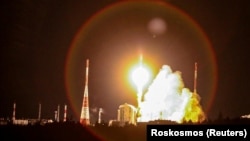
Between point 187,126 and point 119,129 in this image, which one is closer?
point 187,126

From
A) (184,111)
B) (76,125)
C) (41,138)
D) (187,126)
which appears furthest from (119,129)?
(184,111)

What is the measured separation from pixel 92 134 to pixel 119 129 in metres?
6.40

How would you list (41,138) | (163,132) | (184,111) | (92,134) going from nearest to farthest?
(163,132), (41,138), (92,134), (184,111)

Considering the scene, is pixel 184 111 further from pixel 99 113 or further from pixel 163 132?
pixel 163 132

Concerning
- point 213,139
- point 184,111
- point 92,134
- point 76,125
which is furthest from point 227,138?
point 184,111

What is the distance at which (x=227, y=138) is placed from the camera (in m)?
27.7

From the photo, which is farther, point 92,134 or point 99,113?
point 99,113

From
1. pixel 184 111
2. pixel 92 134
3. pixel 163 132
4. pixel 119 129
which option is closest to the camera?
pixel 163 132

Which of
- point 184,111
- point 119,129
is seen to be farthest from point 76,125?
point 184,111

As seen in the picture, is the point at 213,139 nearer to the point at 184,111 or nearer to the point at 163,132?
the point at 163,132

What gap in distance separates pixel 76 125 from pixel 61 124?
1725 mm

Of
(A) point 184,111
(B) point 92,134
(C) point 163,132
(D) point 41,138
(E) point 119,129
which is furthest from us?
(A) point 184,111

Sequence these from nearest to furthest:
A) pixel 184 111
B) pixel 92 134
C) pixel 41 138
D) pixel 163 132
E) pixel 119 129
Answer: pixel 163 132
pixel 41 138
pixel 92 134
pixel 119 129
pixel 184 111

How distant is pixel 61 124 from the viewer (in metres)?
40.8
